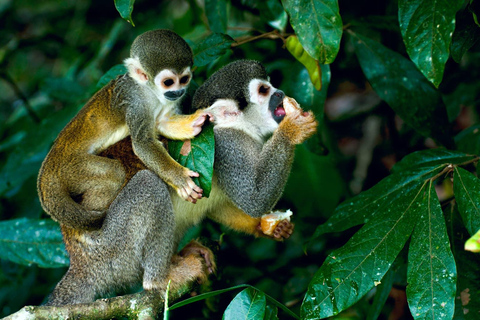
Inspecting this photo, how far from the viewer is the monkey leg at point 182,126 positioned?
2.62m

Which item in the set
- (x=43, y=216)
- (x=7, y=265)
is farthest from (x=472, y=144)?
(x=7, y=265)

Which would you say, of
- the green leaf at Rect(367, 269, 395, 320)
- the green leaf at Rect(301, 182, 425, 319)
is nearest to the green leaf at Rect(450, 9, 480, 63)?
the green leaf at Rect(301, 182, 425, 319)

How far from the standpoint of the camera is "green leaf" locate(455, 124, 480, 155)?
123 inches

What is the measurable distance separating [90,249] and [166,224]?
0.45 m

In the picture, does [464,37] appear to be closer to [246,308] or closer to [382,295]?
[382,295]

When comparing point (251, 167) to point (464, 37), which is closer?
point (464, 37)

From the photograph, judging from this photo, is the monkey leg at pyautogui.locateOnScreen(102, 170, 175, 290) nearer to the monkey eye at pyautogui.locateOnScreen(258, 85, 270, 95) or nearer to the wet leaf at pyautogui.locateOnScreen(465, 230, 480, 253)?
the monkey eye at pyautogui.locateOnScreen(258, 85, 270, 95)

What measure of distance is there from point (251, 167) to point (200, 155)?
432mm

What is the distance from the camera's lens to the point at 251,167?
2.92m

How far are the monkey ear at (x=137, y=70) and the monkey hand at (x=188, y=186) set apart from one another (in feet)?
2.17

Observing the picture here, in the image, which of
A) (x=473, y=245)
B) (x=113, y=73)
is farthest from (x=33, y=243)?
(x=473, y=245)

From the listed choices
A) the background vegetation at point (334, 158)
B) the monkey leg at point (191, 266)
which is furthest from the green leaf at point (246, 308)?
the monkey leg at point (191, 266)

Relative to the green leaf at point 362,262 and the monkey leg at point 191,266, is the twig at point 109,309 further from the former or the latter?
A: the green leaf at point 362,262

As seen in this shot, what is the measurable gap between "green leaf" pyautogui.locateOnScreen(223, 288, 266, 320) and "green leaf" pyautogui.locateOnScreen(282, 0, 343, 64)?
3.77 feet
